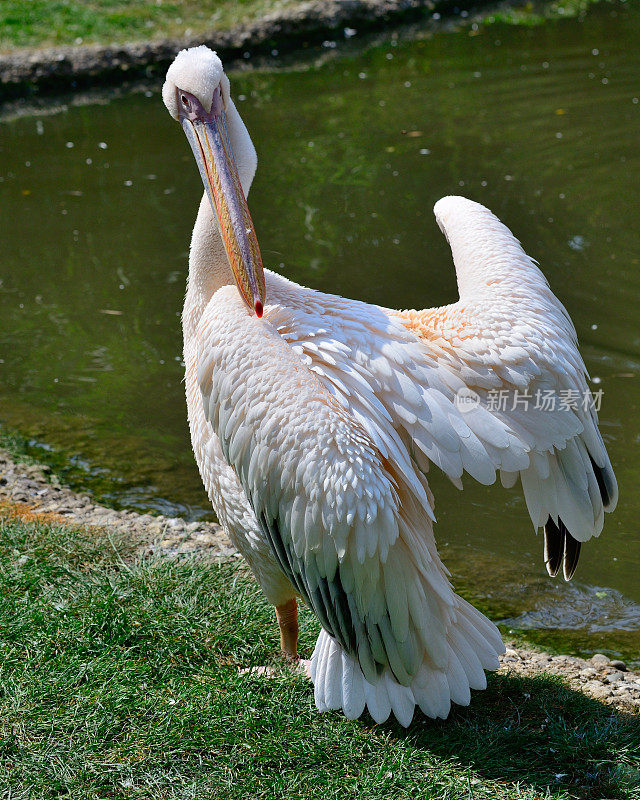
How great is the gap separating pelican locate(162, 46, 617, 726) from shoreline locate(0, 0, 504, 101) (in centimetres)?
902

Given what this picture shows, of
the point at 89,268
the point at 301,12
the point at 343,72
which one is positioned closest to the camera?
the point at 89,268

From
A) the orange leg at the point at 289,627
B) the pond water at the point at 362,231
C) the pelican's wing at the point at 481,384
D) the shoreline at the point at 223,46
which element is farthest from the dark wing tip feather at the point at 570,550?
the shoreline at the point at 223,46

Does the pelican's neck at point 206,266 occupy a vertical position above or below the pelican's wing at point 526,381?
above

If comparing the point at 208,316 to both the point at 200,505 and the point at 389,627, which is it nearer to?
the point at 389,627

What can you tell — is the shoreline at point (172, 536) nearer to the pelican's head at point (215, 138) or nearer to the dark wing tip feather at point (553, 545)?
the dark wing tip feather at point (553, 545)

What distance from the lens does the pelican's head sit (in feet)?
8.90

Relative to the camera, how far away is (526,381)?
2.55 m

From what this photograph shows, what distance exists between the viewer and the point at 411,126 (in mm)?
9016

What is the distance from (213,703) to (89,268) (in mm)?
4675

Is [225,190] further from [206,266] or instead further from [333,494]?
[333,494]

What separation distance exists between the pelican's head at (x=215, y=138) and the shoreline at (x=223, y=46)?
891 cm

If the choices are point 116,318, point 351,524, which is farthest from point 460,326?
point 116,318

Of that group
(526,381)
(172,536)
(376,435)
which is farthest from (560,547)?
(172,536)

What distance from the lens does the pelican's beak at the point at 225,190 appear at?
104 inches
